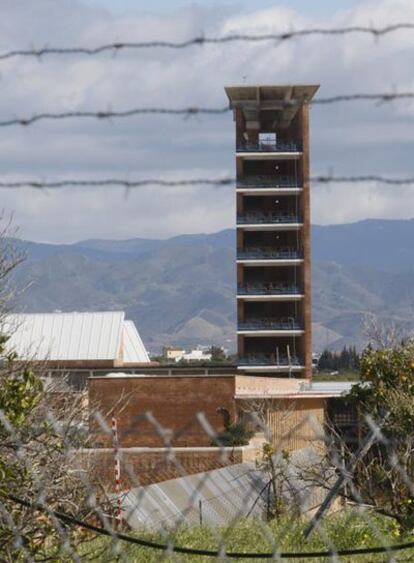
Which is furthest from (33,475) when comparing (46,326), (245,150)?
(46,326)

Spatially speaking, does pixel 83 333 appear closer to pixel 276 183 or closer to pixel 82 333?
pixel 82 333

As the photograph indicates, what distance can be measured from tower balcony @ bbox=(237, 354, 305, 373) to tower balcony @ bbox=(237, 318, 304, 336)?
1.11 meters


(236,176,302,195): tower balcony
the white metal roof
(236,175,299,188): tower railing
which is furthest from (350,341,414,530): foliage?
the white metal roof

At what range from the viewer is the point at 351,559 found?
31.2 ft

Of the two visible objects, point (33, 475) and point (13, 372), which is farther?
point (13, 372)

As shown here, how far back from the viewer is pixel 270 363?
64625mm

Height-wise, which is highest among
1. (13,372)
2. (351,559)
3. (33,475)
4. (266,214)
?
(266,214)

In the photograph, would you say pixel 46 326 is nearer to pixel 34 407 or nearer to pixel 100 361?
pixel 100 361

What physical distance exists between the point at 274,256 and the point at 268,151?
484 cm

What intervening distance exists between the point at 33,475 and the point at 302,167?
58.5m

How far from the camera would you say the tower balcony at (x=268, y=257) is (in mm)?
64438

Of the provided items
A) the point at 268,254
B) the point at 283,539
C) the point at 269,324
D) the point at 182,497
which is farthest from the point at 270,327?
the point at 283,539

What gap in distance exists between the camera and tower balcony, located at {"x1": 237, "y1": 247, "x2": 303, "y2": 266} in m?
64.4

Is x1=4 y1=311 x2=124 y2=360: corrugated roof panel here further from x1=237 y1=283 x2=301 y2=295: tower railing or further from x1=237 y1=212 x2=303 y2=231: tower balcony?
x1=237 y1=212 x2=303 y2=231: tower balcony
